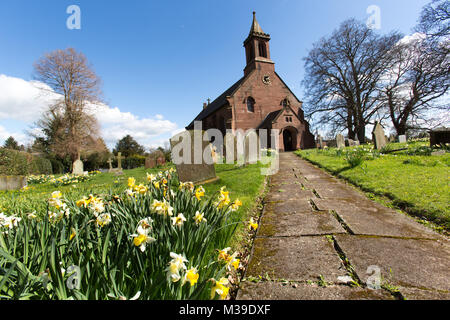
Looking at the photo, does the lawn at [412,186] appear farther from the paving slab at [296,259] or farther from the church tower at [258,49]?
the church tower at [258,49]

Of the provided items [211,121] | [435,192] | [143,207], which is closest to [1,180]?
[143,207]

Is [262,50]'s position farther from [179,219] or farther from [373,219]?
[179,219]

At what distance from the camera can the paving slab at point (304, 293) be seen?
130 cm

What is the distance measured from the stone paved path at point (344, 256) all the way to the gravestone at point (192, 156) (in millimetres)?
2926

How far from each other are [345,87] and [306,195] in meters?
27.0

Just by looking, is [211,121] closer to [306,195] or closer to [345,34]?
[345,34]

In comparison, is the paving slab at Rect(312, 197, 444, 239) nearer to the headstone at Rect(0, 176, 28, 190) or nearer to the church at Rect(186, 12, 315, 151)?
the headstone at Rect(0, 176, 28, 190)

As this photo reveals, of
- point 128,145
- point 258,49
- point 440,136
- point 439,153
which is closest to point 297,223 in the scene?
point 439,153

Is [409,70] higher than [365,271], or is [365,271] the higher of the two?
[409,70]

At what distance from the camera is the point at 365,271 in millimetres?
1528

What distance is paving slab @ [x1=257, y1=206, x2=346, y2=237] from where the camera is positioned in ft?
7.55

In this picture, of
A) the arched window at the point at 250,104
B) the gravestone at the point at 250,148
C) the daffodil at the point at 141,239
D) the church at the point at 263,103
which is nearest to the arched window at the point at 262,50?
the church at the point at 263,103

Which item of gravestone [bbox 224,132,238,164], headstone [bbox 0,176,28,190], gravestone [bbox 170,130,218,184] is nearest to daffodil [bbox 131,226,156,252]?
gravestone [bbox 170,130,218,184]

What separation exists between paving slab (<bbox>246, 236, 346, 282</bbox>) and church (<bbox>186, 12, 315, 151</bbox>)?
1890 centimetres
